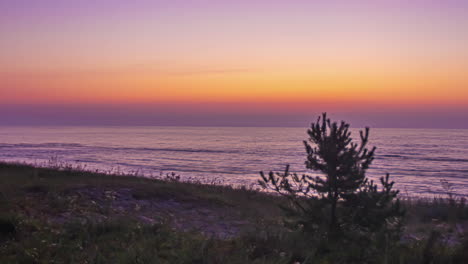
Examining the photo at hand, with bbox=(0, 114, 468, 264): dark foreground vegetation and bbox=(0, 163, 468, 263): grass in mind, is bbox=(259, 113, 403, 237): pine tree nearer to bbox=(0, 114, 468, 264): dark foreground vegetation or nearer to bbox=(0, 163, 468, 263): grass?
bbox=(0, 114, 468, 264): dark foreground vegetation

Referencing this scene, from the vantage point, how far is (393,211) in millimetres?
6164

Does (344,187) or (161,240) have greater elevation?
(344,187)

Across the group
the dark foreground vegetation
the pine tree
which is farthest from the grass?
the pine tree

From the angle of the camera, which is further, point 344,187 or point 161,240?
point 344,187

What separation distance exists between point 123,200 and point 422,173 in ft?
92.9

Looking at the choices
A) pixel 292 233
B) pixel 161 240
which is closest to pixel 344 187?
pixel 292 233

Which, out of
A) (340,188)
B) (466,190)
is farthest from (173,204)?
(466,190)

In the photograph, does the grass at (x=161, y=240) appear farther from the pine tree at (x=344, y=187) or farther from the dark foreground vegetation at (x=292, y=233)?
the pine tree at (x=344, y=187)

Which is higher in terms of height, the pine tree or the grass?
the pine tree

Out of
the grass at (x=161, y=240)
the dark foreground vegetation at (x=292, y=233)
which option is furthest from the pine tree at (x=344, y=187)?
the grass at (x=161, y=240)

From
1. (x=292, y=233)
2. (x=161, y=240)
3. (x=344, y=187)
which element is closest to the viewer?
(x=161, y=240)

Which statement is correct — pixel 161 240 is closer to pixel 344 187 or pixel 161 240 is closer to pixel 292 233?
pixel 292 233

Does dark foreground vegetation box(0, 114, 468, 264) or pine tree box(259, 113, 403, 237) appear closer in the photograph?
dark foreground vegetation box(0, 114, 468, 264)

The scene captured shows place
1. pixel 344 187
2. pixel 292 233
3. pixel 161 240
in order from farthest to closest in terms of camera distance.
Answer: pixel 344 187
pixel 292 233
pixel 161 240
